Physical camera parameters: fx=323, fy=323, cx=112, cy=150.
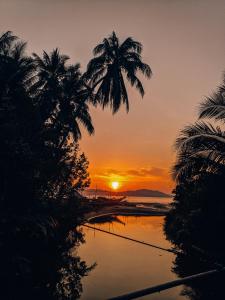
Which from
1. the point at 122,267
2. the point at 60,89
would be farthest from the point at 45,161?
the point at 60,89

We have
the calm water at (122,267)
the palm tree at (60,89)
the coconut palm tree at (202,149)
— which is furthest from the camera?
the palm tree at (60,89)

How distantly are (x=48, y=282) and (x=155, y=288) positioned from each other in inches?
236

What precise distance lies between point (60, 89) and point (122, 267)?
17.0 m

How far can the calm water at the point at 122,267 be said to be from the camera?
947 cm

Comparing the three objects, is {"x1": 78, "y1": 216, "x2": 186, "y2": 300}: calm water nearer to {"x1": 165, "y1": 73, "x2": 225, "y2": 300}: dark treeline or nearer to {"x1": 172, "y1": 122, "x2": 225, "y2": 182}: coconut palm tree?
{"x1": 165, "y1": 73, "x2": 225, "y2": 300}: dark treeline

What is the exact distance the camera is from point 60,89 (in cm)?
2569

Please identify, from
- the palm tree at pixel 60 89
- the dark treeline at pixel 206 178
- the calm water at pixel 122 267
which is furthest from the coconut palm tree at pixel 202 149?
the palm tree at pixel 60 89

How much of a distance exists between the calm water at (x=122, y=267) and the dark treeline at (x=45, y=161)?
59cm

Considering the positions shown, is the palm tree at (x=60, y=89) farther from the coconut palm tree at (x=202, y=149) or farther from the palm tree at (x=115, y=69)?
the coconut palm tree at (x=202, y=149)

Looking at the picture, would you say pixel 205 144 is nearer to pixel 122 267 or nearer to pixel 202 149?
pixel 202 149

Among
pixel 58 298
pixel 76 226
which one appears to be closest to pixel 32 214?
pixel 58 298

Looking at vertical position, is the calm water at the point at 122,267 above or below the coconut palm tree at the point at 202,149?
below

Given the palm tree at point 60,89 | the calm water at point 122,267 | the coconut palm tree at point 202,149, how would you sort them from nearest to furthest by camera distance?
the calm water at point 122,267 → the coconut palm tree at point 202,149 → the palm tree at point 60,89

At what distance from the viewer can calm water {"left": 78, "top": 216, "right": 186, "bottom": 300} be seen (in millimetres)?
9469
